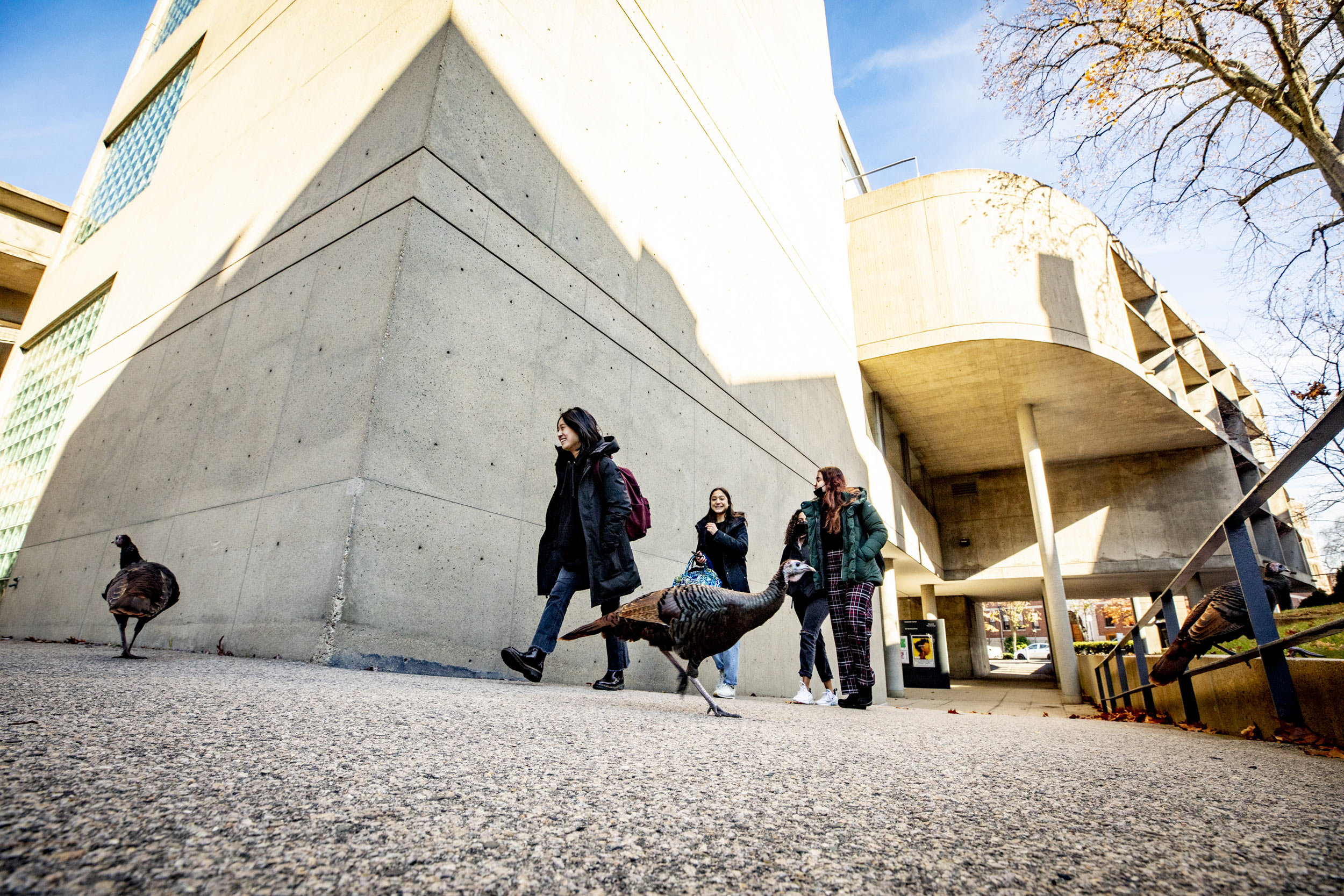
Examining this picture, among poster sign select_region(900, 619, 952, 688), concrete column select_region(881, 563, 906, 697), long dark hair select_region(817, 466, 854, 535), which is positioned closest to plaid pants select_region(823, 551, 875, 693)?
long dark hair select_region(817, 466, 854, 535)

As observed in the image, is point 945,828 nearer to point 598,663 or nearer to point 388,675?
point 388,675

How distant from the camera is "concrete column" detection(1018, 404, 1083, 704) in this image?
50.3 feet

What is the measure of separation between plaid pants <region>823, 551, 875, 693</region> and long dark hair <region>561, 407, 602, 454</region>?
7.47ft

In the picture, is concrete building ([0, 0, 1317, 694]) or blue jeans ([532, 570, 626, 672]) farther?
concrete building ([0, 0, 1317, 694])

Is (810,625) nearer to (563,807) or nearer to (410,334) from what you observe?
(410,334)

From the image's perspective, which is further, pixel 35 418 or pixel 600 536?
pixel 35 418

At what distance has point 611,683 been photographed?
4457 mm

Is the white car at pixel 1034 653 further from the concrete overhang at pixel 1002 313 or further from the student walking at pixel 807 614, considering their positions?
the student walking at pixel 807 614

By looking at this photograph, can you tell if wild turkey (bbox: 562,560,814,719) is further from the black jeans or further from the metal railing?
the metal railing

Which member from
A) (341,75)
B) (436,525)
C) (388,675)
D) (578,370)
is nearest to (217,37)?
(341,75)

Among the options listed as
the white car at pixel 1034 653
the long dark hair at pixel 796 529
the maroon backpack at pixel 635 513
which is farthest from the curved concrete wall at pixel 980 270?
the white car at pixel 1034 653

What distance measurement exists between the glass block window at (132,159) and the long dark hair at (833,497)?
11.2 meters

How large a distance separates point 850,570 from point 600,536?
2104mm

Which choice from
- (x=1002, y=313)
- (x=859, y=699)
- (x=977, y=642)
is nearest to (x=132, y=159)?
(x=859, y=699)
